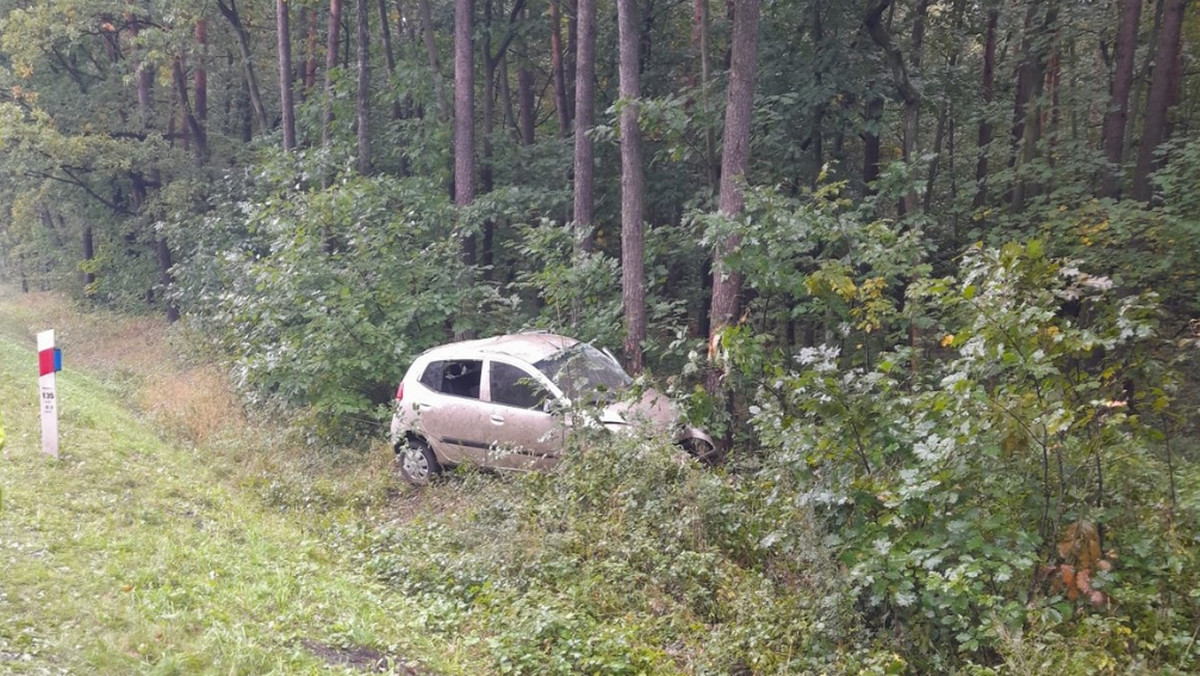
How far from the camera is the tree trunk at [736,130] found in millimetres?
11742

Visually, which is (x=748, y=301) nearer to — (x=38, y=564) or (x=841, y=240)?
(x=841, y=240)

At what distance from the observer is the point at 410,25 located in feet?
84.2

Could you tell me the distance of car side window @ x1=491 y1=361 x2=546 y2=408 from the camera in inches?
427

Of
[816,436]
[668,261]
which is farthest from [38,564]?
[668,261]

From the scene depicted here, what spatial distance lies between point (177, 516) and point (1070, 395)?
7679 millimetres

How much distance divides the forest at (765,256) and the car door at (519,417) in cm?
128

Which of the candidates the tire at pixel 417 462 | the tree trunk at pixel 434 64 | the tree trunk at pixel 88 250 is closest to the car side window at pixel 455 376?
the tire at pixel 417 462

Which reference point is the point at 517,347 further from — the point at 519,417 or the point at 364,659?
the point at 364,659

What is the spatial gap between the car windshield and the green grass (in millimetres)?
2931

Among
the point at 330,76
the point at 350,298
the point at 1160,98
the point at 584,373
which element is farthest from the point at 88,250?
the point at 1160,98

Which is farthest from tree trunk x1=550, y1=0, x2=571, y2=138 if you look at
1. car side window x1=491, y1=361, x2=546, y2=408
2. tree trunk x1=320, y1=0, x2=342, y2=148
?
car side window x1=491, y1=361, x2=546, y2=408

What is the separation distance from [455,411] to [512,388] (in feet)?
2.92

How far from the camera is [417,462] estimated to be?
11648 mm

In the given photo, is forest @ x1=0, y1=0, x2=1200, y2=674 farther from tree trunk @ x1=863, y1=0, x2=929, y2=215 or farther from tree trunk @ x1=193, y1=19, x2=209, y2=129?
tree trunk @ x1=193, y1=19, x2=209, y2=129
